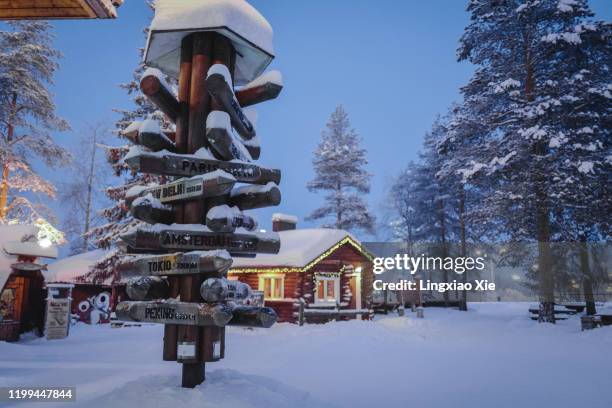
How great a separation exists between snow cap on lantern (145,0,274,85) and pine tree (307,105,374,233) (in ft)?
92.5

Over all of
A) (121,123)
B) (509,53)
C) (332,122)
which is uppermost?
(332,122)

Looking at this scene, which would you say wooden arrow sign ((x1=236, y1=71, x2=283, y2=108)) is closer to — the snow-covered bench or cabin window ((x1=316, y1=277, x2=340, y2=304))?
cabin window ((x1=316, y1=277, x2=340, y2=304))

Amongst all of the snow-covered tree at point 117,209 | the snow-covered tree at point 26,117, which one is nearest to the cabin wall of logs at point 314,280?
the snow-covered tree at point 117,209

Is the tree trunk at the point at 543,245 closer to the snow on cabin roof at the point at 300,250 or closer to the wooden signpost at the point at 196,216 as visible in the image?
the snow on cabin roof at the point at 300,250

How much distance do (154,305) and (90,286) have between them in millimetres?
18581

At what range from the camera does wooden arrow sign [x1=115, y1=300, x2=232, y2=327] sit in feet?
15.4

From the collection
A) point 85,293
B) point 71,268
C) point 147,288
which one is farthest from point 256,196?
point 71,268

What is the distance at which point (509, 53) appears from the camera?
64.9 feet

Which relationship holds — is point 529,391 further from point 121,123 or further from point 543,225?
point 121,123

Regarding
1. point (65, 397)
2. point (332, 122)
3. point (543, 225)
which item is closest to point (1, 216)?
point (65, 397)

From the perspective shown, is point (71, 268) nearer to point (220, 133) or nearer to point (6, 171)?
point (6, 171)

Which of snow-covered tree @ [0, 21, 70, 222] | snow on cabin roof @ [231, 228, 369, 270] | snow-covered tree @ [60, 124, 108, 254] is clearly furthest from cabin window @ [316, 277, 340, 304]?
snow-covered tree @ [60, 124, 108, 254]

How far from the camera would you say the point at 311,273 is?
20453 millimetres

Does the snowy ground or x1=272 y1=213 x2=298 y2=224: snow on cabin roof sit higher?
x1=272 y1=213 x2=298 y2=224: snow on cabin roof
